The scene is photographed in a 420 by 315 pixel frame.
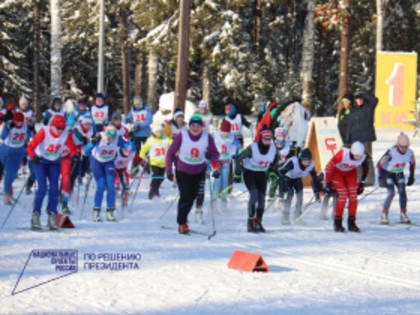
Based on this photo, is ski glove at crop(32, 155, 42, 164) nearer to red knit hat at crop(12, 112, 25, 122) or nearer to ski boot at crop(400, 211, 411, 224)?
red knit hat at crop(12, 112, 25, 122)

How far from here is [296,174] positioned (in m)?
11.1

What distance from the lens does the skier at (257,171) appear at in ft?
32.7

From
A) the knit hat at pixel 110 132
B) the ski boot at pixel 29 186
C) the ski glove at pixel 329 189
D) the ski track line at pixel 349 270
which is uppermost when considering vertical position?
the knit hat at pixel 110 132

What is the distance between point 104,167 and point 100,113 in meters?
4.56

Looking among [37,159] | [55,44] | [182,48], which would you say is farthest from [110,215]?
[55,44]

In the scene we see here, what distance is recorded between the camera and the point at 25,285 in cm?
652

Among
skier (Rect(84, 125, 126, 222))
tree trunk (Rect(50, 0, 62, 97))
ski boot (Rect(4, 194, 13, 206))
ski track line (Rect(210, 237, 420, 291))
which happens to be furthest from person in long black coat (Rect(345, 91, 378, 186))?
tree trunk (Rect(50, 0, 62, 97))

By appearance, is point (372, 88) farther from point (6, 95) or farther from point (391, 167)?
point (391, 167)

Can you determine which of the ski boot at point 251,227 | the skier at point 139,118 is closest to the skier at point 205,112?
the skier at point 139,118

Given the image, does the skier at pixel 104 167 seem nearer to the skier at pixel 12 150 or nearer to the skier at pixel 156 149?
the skier at pixel 12 150

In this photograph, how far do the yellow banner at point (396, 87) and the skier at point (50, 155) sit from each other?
505 inches

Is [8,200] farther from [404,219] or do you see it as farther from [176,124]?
[404,219]

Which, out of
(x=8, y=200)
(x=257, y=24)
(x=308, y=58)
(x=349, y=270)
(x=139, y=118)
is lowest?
(x=349, y=270)

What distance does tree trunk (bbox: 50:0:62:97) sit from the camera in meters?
23.8
